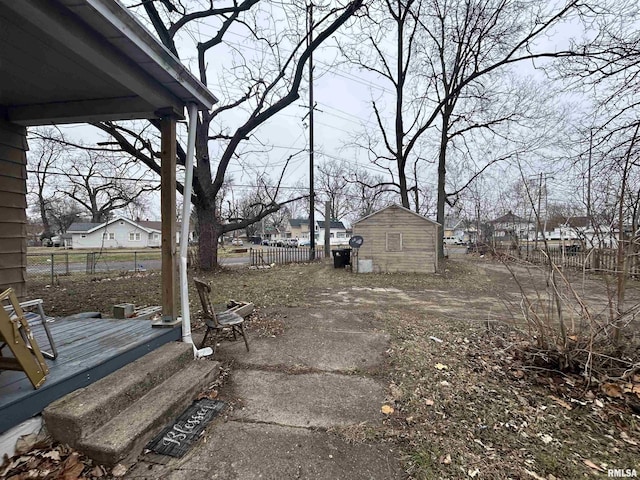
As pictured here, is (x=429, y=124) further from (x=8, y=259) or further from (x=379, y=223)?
(x=8, y=259)

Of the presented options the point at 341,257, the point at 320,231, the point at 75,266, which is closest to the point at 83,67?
the point at 341,257

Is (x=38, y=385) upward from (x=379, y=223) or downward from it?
downward

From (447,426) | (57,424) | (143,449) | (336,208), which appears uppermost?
(336,208)

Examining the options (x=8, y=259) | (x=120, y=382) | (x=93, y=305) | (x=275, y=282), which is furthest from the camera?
(x=275, y=282)

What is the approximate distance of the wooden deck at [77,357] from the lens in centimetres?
190

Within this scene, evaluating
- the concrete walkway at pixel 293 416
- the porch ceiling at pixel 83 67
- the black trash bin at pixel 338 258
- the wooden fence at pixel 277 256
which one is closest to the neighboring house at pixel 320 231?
the wooden fence at pixel 277 256

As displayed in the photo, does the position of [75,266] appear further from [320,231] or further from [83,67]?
[320,231]

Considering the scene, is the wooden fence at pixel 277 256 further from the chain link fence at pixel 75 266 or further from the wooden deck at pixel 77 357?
the wooden deck at pixel 77 357

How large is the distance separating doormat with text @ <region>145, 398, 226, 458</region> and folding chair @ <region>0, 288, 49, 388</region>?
2.88 feet

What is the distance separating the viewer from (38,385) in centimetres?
197

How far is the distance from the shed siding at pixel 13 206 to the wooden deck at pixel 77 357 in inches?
41.9

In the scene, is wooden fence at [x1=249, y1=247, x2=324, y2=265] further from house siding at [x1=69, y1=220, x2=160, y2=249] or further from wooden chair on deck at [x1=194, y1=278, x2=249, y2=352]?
house siding at [x1=69, y1=220, x2=160, y2=249]

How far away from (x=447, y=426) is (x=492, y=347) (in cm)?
220

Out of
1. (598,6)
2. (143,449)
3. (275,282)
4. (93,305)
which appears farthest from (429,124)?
(143,449)
